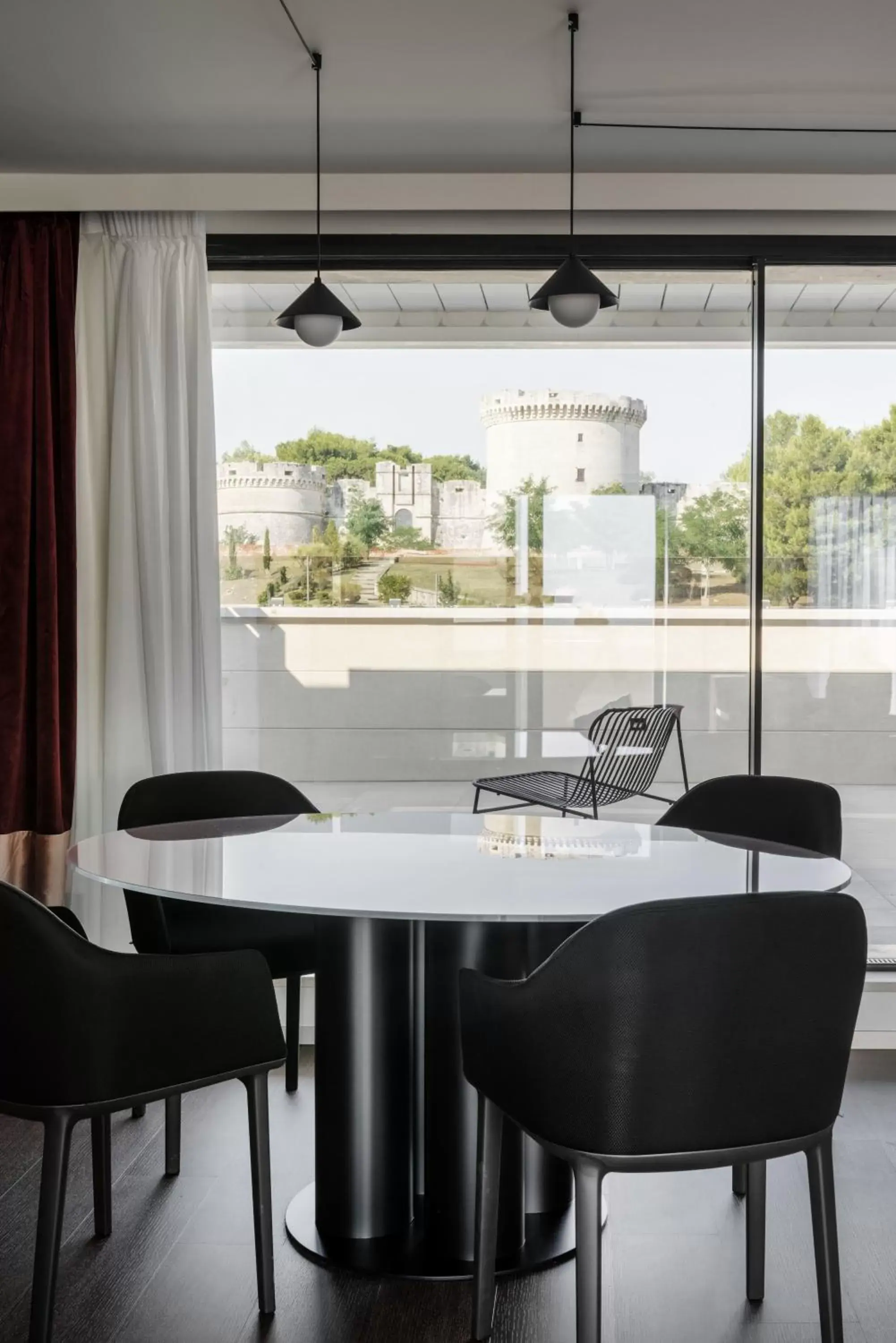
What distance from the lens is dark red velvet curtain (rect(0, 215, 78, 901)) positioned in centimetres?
403

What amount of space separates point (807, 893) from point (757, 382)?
108 inches

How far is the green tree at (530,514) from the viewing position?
163 inches

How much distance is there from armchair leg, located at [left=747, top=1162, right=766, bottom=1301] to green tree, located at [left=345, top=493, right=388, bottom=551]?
2.49 metres

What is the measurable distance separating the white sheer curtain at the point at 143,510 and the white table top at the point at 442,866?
113 cm

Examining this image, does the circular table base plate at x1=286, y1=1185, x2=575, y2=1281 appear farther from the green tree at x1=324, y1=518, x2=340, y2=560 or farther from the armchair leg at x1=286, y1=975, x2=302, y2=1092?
the green tree at x1=324, y1=518, x2=340, y2=560

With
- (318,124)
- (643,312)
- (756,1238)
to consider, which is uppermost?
(318,124)

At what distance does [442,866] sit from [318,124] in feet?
7.36

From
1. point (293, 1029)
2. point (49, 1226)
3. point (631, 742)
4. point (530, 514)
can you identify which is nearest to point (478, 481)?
point (530, 514)

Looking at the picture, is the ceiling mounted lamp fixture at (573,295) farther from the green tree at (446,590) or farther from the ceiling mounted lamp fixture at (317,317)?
the green tree at (446,590)

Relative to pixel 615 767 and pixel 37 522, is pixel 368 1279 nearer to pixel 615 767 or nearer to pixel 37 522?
pixel 615 767

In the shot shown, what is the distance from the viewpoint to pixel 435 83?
3.38 meters

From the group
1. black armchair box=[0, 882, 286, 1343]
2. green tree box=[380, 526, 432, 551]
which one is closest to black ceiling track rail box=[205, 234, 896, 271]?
green tree box=[380, 526, 432, 551]

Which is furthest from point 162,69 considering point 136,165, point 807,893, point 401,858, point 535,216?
point 807,893

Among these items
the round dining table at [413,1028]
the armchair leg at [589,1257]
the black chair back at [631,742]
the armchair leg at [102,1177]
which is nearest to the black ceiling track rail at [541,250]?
the black chair back at [631,742]
